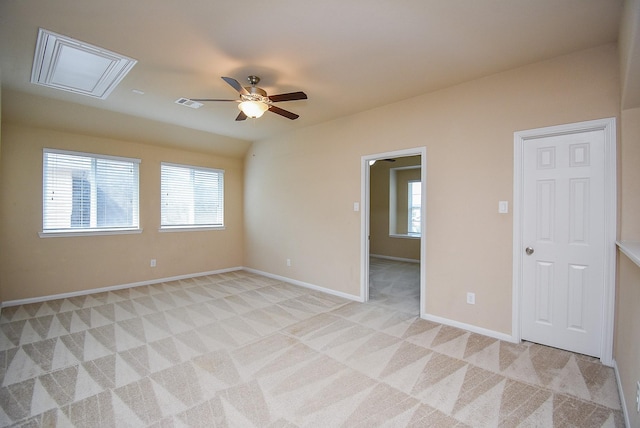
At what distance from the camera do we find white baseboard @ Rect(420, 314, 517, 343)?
2859mm

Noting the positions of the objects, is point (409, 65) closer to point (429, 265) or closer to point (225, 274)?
point (429, 265)

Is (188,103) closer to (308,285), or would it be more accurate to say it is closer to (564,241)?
(308,285)

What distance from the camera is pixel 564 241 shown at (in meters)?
2.63

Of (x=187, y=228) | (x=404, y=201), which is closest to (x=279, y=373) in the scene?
(x=187, y=228)

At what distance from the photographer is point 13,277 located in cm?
387

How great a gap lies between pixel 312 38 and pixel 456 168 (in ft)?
6.75

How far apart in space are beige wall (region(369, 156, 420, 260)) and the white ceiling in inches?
174

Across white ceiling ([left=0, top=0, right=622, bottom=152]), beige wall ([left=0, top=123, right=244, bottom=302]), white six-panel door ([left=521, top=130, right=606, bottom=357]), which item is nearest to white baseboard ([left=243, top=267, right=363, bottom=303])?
beige wall ([left=0, top=123, right=244, bottom=302])

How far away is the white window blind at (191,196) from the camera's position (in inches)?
209

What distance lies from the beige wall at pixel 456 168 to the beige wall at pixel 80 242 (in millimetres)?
2218

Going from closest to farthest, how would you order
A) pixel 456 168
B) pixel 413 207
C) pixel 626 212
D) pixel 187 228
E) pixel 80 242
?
pixel 626 212, pixel 456 168, pixel 80 242, pixel 187 228, pixel 413 207

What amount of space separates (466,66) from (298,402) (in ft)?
10.7

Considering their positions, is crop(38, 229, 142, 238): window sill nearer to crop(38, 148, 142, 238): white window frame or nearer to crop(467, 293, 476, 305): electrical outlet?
crop(38, 148, 142, 238): white window frame

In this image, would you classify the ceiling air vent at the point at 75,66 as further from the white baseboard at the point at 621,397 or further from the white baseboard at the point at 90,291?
the white baseboard at the point at 621,397
